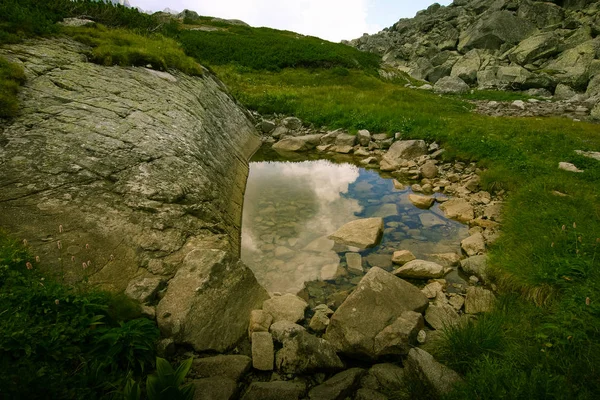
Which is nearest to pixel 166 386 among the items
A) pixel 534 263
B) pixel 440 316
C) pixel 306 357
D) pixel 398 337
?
pixel 306 357

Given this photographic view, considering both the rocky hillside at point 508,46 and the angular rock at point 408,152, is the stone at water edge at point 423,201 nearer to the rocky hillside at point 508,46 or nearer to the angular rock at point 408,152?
the angular rock at point 408,152

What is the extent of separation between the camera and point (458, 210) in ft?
27.4

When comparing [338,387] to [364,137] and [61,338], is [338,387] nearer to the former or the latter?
[61,338]

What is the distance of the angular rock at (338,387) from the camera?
3.25 m

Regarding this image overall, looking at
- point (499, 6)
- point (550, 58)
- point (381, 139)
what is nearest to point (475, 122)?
point (381, 139)

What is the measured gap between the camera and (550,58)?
33812mm

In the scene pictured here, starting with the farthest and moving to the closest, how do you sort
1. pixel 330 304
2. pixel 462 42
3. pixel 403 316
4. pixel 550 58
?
pixel 462 42
pixel 550 58
pixel 330 304
pixel 403 316

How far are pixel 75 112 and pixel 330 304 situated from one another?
689cm

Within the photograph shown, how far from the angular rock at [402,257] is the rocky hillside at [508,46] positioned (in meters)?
26.7

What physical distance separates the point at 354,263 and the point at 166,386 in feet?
14.4

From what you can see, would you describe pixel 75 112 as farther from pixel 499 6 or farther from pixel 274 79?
pixel 499 6

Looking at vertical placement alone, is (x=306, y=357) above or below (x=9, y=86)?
below

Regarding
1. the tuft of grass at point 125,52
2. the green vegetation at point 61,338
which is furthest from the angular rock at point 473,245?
the tuft of grass at point 125,52

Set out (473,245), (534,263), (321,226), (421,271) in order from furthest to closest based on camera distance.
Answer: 1. (321,226)
2. (473,245)
3. (421,271)
4. (534,263)
